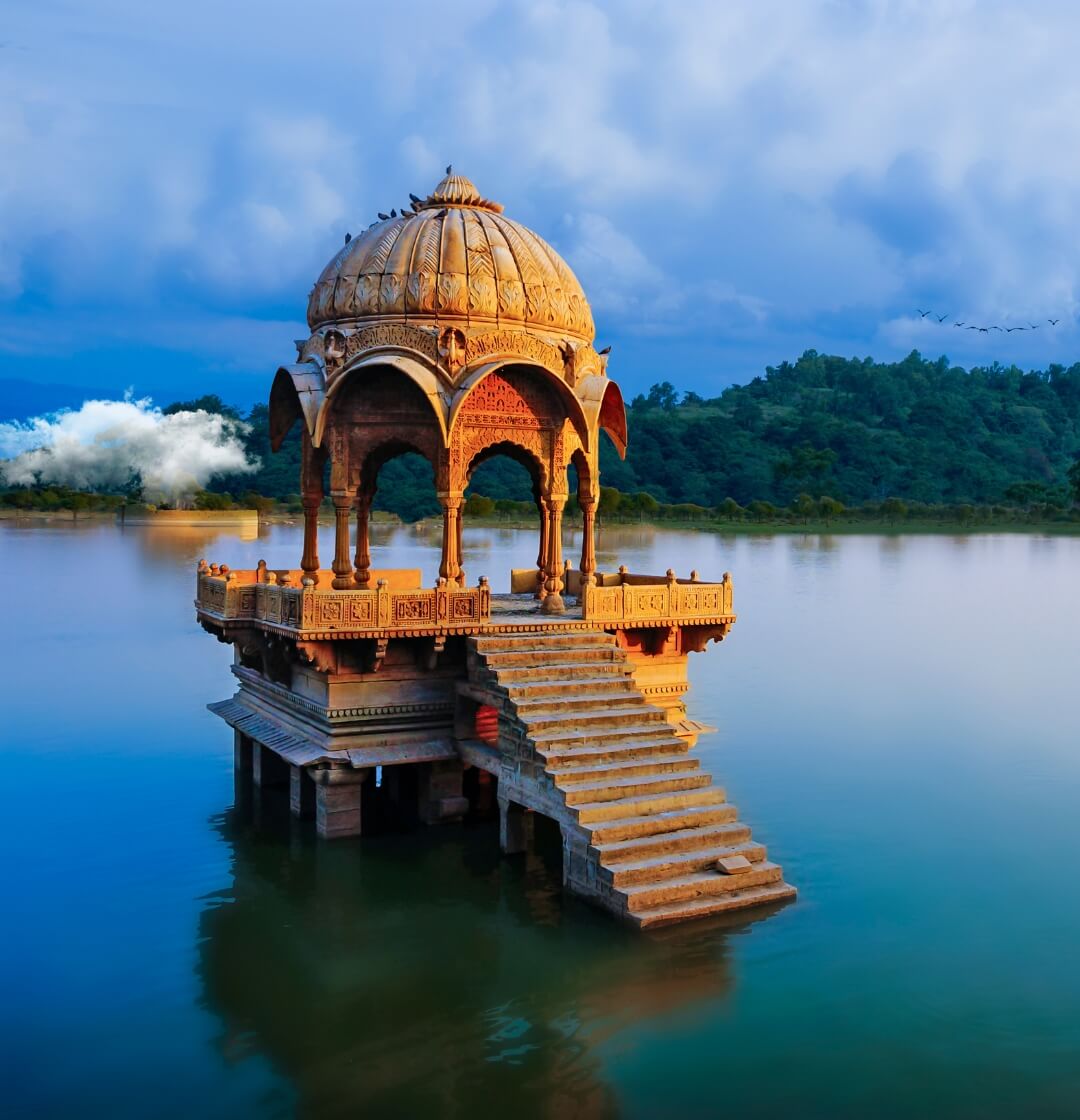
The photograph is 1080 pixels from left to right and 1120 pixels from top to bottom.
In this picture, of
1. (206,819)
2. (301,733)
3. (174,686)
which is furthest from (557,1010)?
(174,686)

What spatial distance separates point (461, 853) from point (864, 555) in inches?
1880

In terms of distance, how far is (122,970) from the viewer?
9625 mm

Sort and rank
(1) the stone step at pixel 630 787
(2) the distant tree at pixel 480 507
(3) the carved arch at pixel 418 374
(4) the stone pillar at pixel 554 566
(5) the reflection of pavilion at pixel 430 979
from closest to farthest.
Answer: (5) the reflection of pavilion at pixel 430 979
(1) the stone step at pixel 630 787
(3) the carved arch at pixel 418 374
(4) the stone pillar at pixel 554 566
(2) the distant tree at pixel 480 507

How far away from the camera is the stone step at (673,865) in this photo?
32.2 ft

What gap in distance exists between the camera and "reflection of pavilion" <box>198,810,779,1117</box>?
7.74m

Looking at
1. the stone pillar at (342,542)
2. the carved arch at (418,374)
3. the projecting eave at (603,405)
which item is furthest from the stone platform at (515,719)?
the projecting eave at (603,405)

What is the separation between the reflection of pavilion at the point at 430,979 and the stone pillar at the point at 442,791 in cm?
65

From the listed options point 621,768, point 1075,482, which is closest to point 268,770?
point 621,768

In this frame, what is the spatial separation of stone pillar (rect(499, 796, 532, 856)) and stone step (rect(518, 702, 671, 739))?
3.18 feet

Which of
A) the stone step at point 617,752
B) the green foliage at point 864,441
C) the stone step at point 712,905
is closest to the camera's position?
the stone step at point 712,905

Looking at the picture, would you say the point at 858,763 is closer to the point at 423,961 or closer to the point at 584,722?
the point at 584,722

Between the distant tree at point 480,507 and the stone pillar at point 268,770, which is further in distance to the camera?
the distant tree at point 480,507

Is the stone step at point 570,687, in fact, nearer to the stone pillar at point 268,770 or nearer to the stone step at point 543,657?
the stone step at point 543,657

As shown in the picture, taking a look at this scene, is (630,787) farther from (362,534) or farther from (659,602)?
(362,534)
